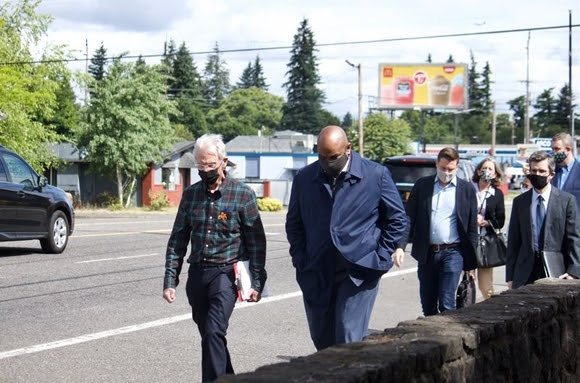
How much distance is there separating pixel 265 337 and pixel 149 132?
131ft

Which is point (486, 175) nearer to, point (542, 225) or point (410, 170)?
point (542, 225)

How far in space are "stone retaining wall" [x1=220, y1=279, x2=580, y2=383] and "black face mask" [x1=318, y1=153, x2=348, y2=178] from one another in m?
1.27

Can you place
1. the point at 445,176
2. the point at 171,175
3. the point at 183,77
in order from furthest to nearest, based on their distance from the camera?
1. the point at 183,77
2. the point at 171,175
3. the point at 445,176

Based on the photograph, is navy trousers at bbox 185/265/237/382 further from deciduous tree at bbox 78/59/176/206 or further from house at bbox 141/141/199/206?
house at bbox 141/141/199/206

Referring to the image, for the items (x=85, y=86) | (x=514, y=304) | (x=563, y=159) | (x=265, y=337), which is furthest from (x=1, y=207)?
(x=85, y=86)

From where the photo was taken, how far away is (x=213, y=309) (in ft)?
22.0

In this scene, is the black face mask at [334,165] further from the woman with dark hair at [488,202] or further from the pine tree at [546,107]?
the pine tree at [546,107]

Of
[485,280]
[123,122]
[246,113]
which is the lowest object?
[485,280]

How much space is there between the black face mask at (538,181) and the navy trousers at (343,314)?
87.2 inches

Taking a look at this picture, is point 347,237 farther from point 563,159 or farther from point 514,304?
point 563,159

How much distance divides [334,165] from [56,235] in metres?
12.5

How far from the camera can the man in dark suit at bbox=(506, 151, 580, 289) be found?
7949 millimetres

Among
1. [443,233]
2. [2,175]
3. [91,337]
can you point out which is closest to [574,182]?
[443,233]

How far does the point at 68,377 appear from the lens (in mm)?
7832
